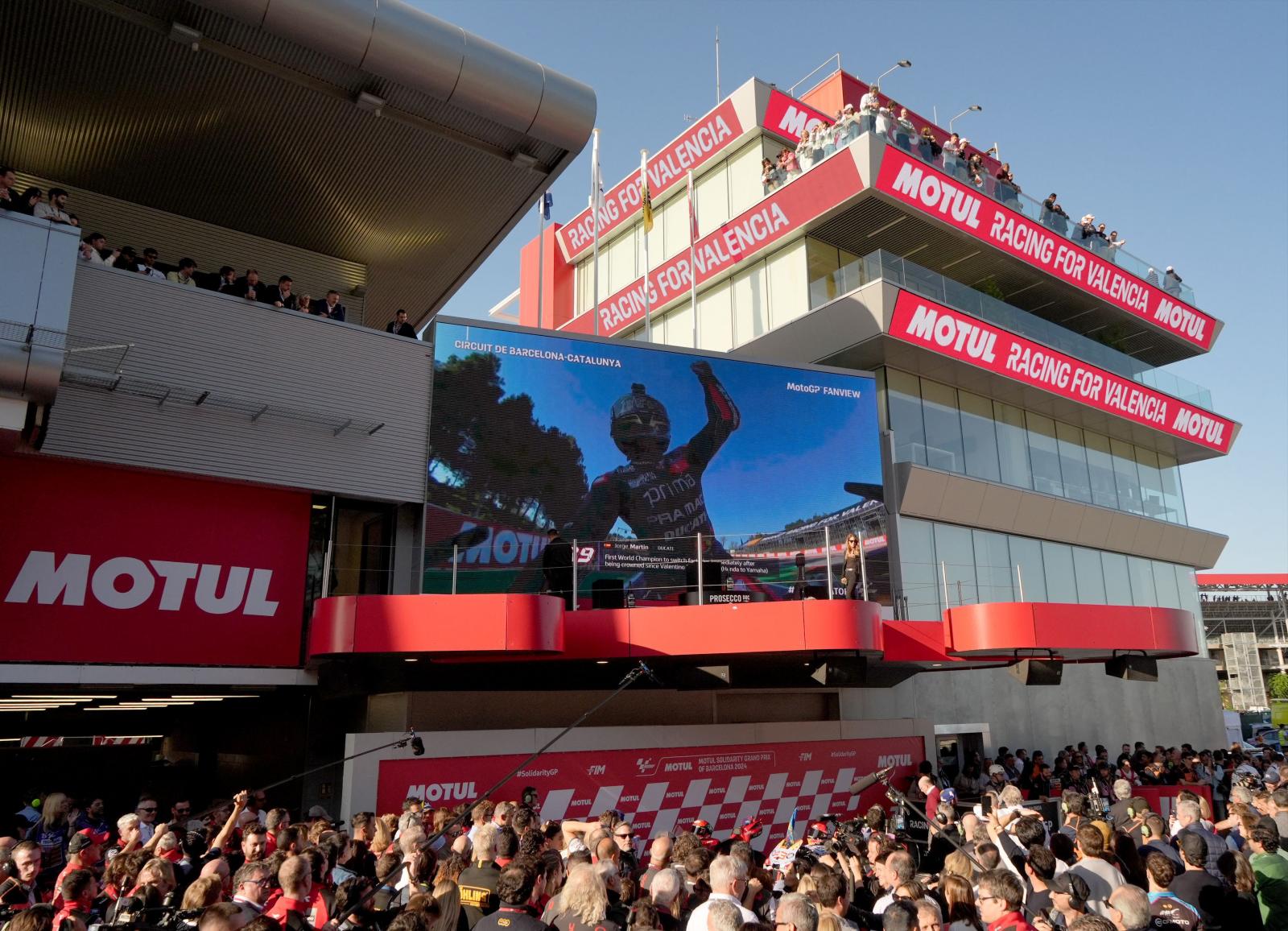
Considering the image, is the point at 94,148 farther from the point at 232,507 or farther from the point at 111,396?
the point at 232,507

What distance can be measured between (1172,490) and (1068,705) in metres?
11.3

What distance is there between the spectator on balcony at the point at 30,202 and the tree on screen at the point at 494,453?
674 centimetres

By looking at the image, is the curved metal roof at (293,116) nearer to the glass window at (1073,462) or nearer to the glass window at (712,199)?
the glass window at (712,199)

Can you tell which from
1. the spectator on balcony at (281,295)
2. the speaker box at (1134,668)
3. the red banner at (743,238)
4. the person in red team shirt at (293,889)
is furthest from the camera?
the red banner at (743,238)

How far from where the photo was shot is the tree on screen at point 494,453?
17.8m

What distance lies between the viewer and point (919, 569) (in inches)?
881

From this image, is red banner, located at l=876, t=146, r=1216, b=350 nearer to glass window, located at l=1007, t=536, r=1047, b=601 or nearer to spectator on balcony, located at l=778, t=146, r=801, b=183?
spectator on balcony, located at l=778, t=146, r=801, b=183

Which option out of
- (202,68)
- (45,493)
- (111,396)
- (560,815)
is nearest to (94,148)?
(202,68)

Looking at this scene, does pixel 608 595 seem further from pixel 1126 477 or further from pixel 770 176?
pixel 1126 477

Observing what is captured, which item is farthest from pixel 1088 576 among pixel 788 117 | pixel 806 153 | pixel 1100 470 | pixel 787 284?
pixel 788 117

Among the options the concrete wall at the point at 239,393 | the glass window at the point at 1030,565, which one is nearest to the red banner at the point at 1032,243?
the glass window at the point at 1030,565

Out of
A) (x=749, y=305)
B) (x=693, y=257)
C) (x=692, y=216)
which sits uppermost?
(x=692, y=216)

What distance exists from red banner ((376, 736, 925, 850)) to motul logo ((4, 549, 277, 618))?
3956 millimetres

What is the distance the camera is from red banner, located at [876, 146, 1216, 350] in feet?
79.6
